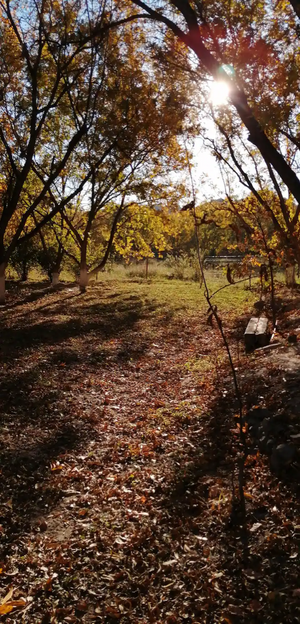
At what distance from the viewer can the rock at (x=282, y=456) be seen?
3.48 metres

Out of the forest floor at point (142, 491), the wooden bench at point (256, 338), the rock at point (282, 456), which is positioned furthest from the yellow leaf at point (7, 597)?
the wooden bench at point (256, 338)

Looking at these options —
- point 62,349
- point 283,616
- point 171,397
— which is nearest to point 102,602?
point 283,616

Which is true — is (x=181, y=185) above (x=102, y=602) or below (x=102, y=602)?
above

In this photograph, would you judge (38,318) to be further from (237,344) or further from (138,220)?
(138,220)

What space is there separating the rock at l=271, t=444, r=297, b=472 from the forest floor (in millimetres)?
38

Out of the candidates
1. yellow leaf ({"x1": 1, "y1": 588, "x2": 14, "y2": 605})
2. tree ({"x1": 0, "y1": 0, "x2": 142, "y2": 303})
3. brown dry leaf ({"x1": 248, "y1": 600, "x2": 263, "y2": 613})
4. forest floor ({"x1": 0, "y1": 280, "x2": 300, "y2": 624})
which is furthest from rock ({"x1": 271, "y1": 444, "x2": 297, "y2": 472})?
tree ({"x1": 0, "y1": 0, "x2": 142, "y2": 303})

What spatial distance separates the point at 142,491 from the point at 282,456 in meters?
1.24

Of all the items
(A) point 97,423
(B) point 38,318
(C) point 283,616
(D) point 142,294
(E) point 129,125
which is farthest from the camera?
(D) point 142,294

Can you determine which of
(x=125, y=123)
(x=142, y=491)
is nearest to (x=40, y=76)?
(x=125, y=123)

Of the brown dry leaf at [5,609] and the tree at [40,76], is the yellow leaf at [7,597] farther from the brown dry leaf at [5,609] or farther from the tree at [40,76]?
the tree at [40,76]

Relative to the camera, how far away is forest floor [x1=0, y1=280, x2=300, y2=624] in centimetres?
250

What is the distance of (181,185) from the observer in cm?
1648

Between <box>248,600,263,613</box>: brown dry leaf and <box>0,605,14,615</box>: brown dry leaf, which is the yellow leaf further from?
<box>248,600,263,613</box>: brown dry leaf

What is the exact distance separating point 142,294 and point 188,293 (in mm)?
1747
